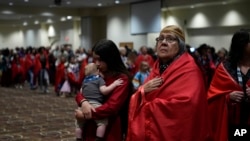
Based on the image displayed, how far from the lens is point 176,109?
2244 mm

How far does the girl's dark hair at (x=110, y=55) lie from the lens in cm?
287

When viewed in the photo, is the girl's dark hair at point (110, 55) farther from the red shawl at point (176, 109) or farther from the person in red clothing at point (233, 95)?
the person in red clothing at point (233, 95)

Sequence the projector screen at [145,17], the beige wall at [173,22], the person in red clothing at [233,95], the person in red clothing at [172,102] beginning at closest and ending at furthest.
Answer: the person in red clothing at [172,102], the person in red clothing at [233,95], the beige wall at [173,22], the projector screen at [145,17]

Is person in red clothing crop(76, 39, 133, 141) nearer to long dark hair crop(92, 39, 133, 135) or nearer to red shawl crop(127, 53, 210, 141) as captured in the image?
long dark hair crop(92, 39, 133, 135)

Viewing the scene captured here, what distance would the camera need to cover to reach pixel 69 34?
25859 mm

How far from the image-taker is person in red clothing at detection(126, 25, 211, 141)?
2246 millimetres

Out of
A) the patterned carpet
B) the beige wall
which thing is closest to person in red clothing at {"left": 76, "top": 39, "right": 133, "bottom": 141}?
the patterned carpet

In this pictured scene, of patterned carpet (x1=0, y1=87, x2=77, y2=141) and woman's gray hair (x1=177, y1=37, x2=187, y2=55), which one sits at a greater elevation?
woman's gray hair (x1=177, y1=37, x2=187, y2=55)

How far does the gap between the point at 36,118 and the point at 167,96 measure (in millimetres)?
6072

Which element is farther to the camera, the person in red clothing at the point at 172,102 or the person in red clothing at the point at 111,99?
the person in red clothing at the point at 111,99

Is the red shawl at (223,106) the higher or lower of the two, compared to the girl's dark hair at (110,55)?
lower

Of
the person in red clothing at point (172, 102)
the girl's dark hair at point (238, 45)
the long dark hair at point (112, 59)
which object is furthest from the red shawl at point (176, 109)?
the girl's dark hair at point (238, 45)


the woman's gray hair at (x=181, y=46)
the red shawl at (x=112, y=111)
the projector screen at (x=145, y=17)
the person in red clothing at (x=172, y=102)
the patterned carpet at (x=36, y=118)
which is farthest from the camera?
the projector screen at (x=145, y=17)

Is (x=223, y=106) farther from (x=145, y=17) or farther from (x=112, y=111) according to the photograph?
(x=145, y=17)
